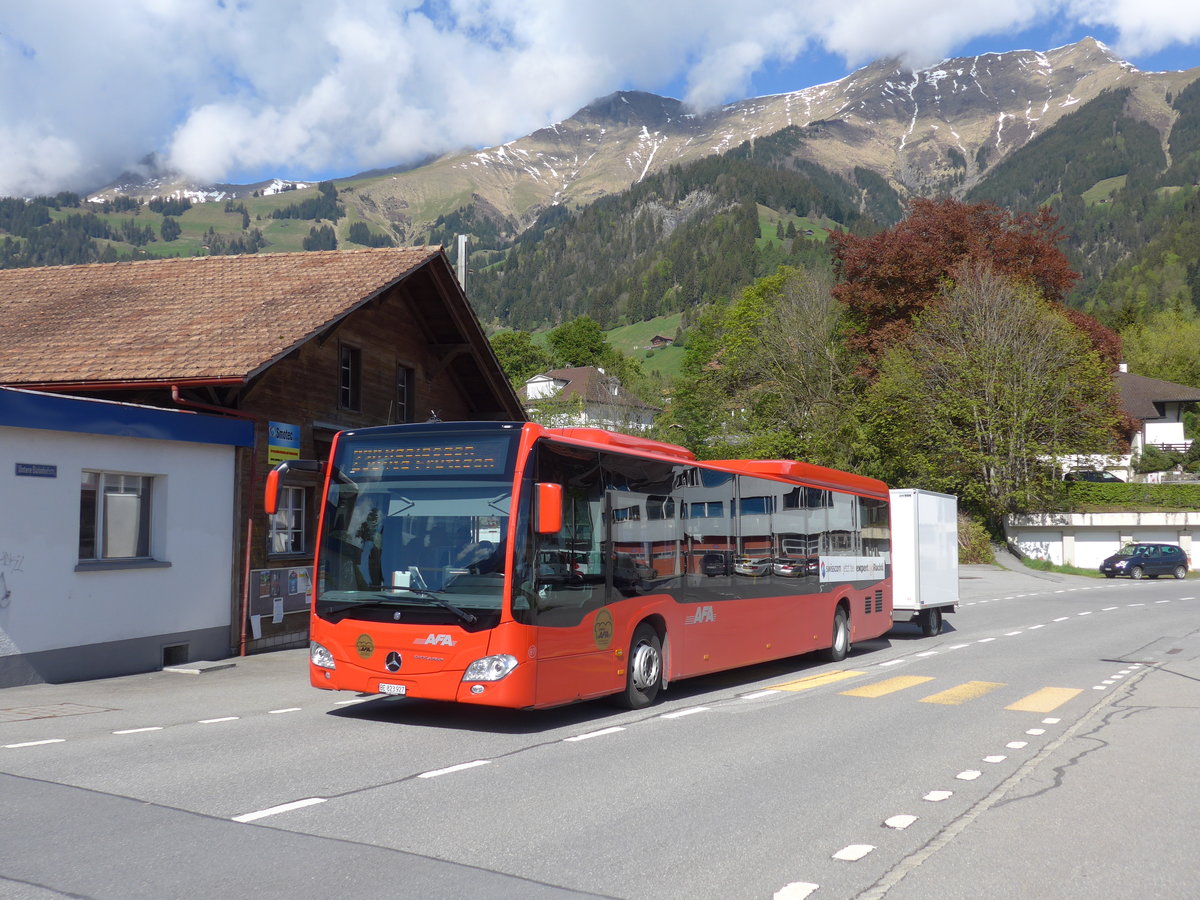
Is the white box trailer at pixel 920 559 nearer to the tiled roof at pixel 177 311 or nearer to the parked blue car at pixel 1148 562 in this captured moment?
→ the tiled roof at pixel 177 311

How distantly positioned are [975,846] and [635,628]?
526 centimetres

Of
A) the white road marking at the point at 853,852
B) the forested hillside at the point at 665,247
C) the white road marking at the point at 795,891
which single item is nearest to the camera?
the white road marking at the point at 795,891

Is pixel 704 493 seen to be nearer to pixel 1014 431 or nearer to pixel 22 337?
pixel 22 337

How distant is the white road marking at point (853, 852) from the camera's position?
5844 millimetres

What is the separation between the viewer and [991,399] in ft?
152

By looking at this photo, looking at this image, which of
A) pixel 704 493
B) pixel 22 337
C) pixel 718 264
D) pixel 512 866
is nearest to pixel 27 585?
pixel 22 337

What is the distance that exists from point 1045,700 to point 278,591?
11.2 meters

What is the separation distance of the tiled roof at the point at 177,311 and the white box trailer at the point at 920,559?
10.1 meters

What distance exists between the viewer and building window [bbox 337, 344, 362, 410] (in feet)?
65.0

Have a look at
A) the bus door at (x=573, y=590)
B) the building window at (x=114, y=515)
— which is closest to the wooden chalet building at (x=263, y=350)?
the building window at (x=114, y=515)

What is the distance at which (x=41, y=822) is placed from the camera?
6199mm

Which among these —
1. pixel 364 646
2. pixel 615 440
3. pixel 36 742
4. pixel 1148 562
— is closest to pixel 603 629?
pixel 615 440

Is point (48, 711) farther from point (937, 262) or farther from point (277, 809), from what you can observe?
point (937, 262)

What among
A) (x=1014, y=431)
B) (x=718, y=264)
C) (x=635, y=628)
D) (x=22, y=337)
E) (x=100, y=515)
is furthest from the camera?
(x=718, y=264)
